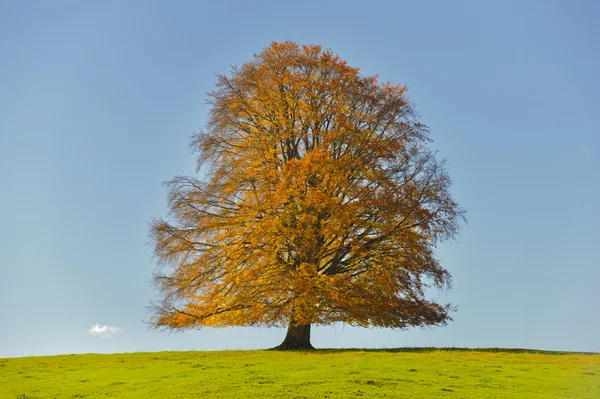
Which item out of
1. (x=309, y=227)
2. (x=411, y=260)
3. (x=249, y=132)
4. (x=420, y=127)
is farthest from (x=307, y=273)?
(x=420, y=127)

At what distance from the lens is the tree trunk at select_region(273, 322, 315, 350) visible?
27859 mm

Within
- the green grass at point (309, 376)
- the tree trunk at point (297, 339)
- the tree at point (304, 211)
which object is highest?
the tree at point (304, 211)

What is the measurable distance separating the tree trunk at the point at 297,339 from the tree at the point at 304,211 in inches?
2.3

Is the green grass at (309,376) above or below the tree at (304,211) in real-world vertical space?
below

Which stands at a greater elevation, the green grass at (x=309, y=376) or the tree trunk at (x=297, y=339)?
the tree trunk at (x=297, y=339)

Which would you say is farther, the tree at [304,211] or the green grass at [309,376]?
the tree at [304,211]

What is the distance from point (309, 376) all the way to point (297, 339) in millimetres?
9359

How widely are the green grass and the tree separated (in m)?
2.62

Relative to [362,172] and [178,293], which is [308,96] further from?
[178,293]

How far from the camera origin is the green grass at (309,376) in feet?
56.9

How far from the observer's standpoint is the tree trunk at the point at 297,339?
2786 cm

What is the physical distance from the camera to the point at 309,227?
27.0 meters

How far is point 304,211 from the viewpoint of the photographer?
89.6ft

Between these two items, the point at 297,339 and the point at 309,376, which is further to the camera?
the point at 297,339
